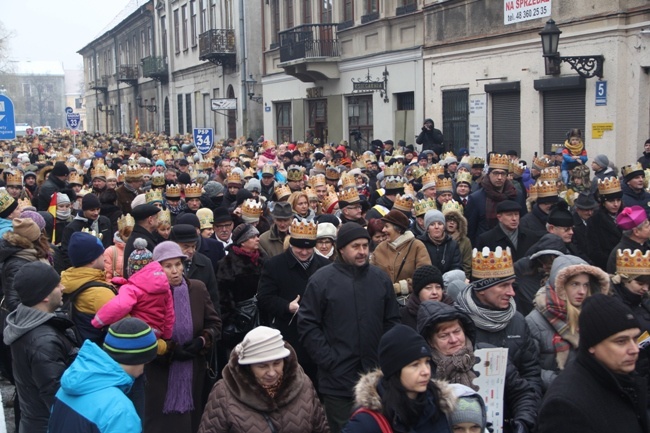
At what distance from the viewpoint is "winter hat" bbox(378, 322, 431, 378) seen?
3.85 m

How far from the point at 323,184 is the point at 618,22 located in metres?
6.99

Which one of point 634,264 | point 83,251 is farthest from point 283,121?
point 634,264

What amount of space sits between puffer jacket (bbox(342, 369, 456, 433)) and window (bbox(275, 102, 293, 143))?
1147 inches

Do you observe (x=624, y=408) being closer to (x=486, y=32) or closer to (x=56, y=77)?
(x=486, y=32)

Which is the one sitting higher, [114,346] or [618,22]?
[618,22]

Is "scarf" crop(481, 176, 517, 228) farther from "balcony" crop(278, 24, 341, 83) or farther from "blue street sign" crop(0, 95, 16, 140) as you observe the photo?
"balcony" crop(278, 24, 341, 83)

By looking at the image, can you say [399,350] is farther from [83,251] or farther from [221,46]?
[221,46]

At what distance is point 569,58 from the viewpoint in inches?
616

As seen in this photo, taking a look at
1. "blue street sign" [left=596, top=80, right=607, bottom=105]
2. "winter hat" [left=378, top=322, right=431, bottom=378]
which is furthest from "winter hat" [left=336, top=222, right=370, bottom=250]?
"blue street sign" [left=596, top=80, right=607, bottom=105]

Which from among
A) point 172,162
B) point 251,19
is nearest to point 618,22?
point 172,162

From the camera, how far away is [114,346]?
4.58 metres

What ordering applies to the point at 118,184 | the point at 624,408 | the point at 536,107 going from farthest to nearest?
the point at 536,107, the point at 118,184, the point at 624,408

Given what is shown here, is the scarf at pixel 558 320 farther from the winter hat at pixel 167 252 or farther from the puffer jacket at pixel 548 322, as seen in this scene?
the winter hat at pixel 167 252

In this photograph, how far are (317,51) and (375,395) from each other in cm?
2460
